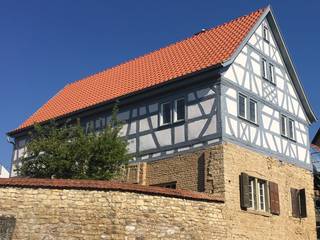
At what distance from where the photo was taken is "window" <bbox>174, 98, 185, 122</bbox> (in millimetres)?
18625

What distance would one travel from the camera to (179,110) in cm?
1877

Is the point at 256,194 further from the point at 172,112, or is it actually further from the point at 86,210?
the point at 86,210

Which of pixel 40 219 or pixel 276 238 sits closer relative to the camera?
pixel 40 219

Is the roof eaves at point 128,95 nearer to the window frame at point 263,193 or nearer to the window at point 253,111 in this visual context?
the window at point 253,111

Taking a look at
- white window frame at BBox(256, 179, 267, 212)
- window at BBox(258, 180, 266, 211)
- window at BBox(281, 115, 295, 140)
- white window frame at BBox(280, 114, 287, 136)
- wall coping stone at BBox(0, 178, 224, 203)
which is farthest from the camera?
window at BBox(281, 115, 295, 140)

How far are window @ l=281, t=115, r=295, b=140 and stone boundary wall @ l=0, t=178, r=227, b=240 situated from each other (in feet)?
28.0

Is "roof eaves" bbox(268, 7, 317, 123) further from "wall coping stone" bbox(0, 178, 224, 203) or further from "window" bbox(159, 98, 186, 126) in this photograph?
"wall coping stone" bbox(0, 178, 224, 203)

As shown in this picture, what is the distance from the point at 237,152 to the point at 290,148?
4447 mm

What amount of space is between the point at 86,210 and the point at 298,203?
10.8 m

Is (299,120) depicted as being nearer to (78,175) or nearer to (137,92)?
(137,92)

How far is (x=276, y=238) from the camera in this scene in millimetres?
18516

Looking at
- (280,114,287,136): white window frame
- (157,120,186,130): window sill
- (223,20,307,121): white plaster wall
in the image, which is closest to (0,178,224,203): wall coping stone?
(157,120,186,130): window sill

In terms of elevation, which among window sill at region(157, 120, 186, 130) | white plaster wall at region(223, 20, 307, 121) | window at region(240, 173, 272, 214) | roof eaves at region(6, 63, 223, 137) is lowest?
window at region(240, 173, 272, 214)

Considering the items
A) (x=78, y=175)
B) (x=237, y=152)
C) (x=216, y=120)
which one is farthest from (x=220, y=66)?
(x=78, y=175)
